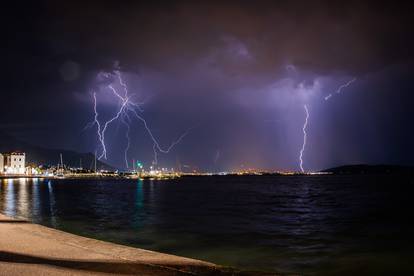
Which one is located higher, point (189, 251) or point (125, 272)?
point (125, 272)

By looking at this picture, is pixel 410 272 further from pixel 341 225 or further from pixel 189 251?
pixel 341 225

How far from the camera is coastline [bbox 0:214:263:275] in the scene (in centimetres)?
835

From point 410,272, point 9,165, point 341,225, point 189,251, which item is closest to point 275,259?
point 189,251

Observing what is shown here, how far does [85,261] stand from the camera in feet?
30.1

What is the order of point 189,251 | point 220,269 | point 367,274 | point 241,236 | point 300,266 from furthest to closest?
point 241,236, point 189,251, point 300,266, point 367,274, point 220,269

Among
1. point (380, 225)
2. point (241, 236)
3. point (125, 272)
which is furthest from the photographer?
point (380, 225)

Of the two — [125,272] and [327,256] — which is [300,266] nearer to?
[327,256]

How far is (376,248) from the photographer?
21281 mm

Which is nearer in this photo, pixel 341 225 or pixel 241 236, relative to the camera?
pixel 241 236

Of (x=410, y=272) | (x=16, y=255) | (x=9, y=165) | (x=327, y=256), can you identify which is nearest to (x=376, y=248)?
(x=327, y=256)

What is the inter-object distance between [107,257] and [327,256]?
11.9m

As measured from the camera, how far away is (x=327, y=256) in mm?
18672

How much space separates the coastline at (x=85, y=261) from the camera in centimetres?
835

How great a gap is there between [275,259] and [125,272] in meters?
10.7
